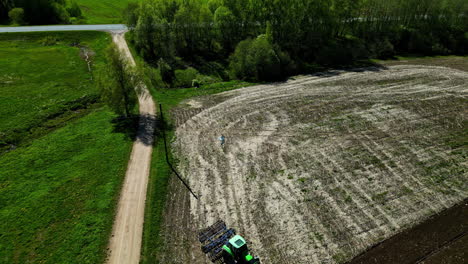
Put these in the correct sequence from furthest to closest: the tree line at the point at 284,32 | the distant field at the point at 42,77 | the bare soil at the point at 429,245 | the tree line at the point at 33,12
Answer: the tree line at the point at 33,12, the tree line at the point at 284,32, the distant field at the point at 42,77, the bare soil at the point at 429,245

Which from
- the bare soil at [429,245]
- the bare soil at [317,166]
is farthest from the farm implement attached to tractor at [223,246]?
the bare soil at [429,245]

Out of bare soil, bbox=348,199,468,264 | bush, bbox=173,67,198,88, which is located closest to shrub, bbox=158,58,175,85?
bush, bbox=173,67,198,88

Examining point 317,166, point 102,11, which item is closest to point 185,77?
point 317,166

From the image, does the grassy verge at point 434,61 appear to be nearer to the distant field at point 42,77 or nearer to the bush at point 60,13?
the distant field at point 42,77

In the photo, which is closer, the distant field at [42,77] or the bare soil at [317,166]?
the bare soil at [317,166]

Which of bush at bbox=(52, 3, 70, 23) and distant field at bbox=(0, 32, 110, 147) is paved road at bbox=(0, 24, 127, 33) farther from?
bush at bbox=(52, 3, 70, 23)

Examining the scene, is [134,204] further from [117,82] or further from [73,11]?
[73,11]
